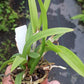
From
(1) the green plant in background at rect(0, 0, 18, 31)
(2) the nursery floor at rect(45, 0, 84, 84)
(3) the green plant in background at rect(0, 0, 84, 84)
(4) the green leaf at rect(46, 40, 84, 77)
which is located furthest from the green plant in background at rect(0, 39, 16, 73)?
(4) the green leaf at rect(46, 40, 84, 77)

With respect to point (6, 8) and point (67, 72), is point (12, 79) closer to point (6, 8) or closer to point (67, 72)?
point (67, 72)

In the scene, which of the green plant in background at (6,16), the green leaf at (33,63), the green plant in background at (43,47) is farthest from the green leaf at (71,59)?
the green plant in background at (6,16)

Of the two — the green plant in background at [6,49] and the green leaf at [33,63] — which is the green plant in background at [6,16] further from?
the green leaf at [33,63]

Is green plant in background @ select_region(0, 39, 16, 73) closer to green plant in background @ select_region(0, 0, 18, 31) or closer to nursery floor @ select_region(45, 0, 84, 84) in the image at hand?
green plant in background @ select_region(0, 0, 18, 31)

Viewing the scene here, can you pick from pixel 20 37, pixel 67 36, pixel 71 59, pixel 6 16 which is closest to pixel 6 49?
pixel 6 16

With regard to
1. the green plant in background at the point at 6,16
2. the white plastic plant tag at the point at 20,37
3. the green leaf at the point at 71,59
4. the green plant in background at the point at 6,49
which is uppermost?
the white plastic plant tag at the point at 20,37

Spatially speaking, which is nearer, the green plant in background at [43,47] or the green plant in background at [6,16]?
the green plant in background at [43,47]

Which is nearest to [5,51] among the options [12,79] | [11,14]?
[11,14]
